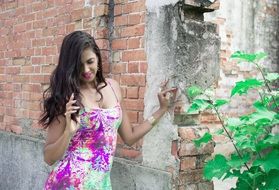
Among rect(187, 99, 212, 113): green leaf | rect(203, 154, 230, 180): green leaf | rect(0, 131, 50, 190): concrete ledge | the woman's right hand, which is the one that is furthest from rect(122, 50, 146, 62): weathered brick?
rect(0, 131, 50, 190): concrete ledge

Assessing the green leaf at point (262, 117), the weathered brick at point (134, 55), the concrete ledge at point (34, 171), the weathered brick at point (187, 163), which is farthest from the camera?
the weathered brick at point (134, 55)

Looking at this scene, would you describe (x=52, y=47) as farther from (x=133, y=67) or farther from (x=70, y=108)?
(x=70, y=108)

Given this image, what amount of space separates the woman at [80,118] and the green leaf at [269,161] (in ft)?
3.22

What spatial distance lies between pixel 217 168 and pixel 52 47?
2539 mm

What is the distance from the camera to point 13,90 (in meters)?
5.25

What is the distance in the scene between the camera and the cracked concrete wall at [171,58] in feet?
9.98

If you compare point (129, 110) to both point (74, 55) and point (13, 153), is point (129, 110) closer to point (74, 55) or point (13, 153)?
point (74, 55)

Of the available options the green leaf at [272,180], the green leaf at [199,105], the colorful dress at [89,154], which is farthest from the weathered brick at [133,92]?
the green leaf at [272,180]

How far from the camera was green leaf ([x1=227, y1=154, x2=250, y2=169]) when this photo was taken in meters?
2.50

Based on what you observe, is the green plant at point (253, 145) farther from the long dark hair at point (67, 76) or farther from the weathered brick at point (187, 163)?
the long dark hair at point (67, 76)

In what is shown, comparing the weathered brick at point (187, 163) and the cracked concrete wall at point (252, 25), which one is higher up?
the cracked concrete wall at point (252, 25)

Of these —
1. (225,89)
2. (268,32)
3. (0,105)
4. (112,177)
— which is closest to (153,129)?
(112,177)

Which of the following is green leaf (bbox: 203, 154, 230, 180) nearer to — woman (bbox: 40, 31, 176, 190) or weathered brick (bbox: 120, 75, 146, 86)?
woman (bbox: 40, 31, 176, 190)

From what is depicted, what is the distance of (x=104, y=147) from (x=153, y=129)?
0.50 meters
